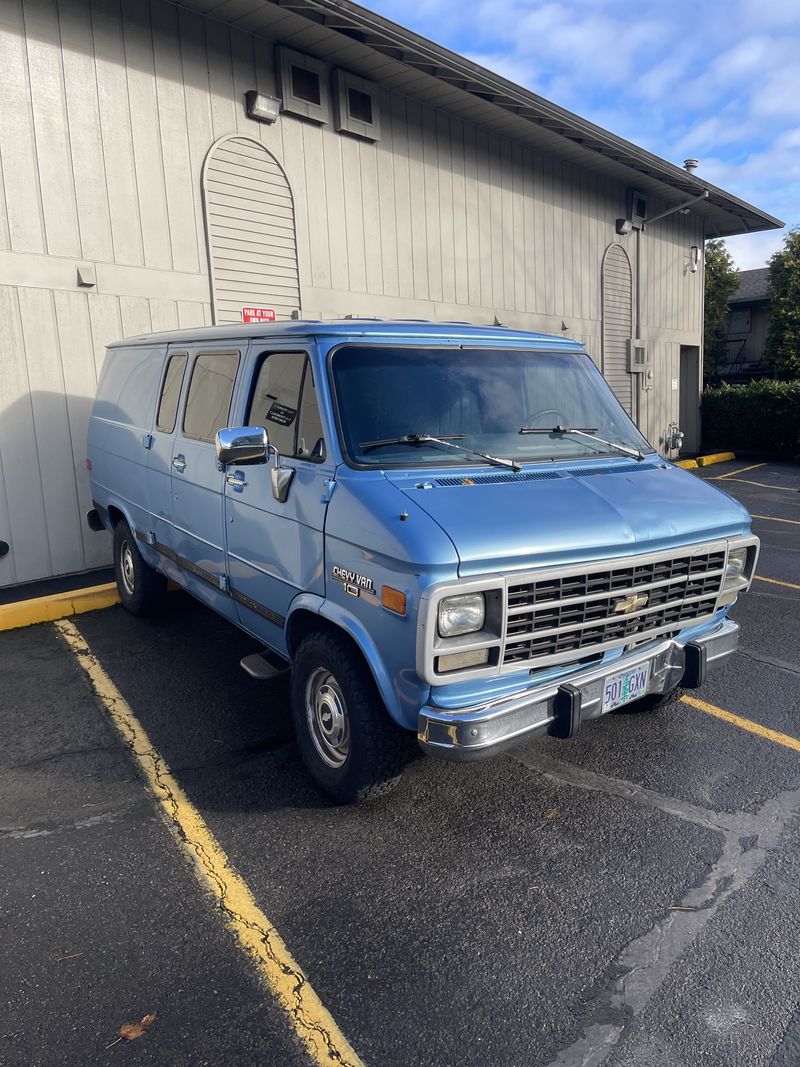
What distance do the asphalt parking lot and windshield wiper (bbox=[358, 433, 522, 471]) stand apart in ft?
5.30

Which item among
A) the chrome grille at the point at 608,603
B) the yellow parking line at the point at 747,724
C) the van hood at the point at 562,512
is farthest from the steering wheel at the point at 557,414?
the yellow parking line at the point at 747,724

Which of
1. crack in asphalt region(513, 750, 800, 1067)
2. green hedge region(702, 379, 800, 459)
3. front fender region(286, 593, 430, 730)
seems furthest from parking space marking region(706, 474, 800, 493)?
front fender region(286, 593, 430, 730)

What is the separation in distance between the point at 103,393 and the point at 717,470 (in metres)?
12.6

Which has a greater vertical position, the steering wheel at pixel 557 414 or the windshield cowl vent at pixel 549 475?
the steering wheel at pixel 557 414

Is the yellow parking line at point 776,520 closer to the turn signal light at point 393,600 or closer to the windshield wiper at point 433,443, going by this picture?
the windshield wiper at point 433,443

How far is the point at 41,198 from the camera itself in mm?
7113

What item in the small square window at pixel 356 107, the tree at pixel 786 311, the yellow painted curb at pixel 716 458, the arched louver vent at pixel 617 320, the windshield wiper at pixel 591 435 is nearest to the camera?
the windshield wiper at pixel 591 435

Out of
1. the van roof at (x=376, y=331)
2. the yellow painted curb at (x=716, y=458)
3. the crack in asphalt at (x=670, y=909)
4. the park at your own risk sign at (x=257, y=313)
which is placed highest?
the park at your own risk sign at (x=257, y=313)

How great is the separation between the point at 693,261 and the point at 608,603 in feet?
52.7

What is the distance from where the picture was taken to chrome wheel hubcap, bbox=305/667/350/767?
136 inches

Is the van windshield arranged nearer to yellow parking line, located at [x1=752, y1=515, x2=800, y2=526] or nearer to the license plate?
the license plate

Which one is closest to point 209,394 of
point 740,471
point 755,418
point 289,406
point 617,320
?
point 289,406

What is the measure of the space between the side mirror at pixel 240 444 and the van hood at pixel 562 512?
2.48 feet

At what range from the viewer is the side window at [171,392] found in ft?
17.0
